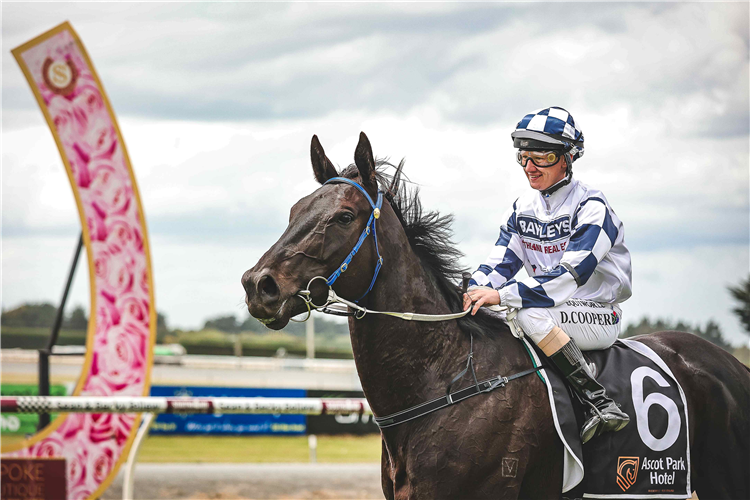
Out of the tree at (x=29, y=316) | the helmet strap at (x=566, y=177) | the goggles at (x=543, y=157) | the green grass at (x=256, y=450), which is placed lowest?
the green grass at (x=256, y=450)

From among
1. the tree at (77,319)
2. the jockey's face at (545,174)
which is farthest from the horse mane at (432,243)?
the tree at (77,319)

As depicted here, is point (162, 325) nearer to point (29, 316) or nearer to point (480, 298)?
point (29, 316)

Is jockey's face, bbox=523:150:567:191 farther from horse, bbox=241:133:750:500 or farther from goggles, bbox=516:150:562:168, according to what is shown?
horse, bbox=241:133:750:500

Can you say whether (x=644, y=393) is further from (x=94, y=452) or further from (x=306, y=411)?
(x=94, y=452)

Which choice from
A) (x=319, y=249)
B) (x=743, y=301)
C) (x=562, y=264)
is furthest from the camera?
(x=743, y=301)

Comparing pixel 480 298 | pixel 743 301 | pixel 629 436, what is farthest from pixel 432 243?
pixel 743 301

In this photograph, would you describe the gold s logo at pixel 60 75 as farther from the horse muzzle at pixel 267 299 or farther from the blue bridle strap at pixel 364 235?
the horse muzzle at pixel 267 299

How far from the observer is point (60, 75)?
235 inches

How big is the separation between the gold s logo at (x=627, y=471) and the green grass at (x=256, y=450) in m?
8.03

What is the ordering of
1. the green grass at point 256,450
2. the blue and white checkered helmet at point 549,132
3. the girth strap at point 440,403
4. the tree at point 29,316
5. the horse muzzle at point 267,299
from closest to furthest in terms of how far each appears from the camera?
the horse muzzle at point 267,299, the girth strap at point 440,403, the blue and white checkered helmet at point 549,132, the tree at point 29,316, the green grass at point 256,450

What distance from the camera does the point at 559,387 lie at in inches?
115

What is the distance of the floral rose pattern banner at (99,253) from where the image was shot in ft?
19.0

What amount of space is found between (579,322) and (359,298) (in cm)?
100

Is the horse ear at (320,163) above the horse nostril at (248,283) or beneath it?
above
